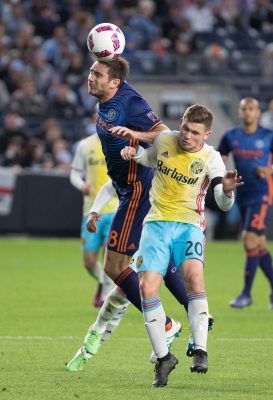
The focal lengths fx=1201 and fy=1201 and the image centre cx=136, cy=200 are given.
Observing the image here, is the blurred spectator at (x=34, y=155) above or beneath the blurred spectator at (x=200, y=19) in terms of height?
beneath

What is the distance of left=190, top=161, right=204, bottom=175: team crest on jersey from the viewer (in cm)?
855

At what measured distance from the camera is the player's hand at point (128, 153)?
8469 mm

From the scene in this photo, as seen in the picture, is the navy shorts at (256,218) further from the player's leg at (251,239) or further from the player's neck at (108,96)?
the player's neck at (108,96)

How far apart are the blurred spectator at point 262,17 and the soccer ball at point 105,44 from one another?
64.1 ft

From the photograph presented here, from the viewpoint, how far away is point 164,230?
850 centimetres

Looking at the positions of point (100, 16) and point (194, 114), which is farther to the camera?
point (100, 16)

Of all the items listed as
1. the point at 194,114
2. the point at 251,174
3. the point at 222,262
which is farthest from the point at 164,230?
the point at 222,262

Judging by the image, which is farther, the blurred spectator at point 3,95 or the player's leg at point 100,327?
the blurred spectator at point 3,95

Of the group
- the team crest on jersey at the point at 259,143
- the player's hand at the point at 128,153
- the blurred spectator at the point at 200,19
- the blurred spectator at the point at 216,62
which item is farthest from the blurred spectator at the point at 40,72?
the player's hand at the point at 128,153

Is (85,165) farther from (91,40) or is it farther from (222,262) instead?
(222,262)

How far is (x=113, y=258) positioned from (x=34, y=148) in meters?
14.4

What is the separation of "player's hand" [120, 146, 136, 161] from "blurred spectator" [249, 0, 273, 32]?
67.4 feet

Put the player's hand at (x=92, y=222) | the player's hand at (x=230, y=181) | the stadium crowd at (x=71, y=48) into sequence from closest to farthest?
the player's hand at (x=230, y=181) < the player's hand at (x=92, y=222) < the stadium crowd at (x=71, y=48)

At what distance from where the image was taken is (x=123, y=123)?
9.16m
